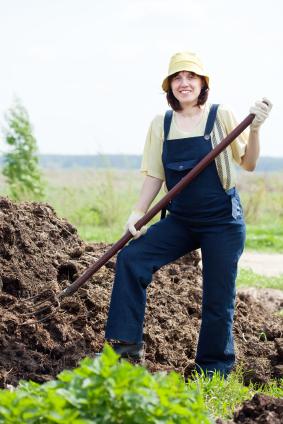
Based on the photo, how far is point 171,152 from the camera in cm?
477

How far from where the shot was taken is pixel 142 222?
4.80 meters

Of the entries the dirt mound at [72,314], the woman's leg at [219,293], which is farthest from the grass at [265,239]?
the woman's leg at [219,293]

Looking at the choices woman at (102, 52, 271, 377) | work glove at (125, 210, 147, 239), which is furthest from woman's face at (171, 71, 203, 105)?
work glove at (125, 210, 147, 239)

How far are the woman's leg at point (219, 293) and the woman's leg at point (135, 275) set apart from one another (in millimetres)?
203

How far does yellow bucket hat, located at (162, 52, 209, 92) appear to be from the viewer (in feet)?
15.6

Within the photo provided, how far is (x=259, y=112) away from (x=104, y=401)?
2320 mm

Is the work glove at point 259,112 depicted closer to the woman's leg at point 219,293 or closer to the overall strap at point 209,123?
the overall strap at point 209,123

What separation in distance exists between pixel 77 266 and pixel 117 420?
3.08m

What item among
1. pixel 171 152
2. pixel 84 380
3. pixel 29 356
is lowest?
pixel 29 356

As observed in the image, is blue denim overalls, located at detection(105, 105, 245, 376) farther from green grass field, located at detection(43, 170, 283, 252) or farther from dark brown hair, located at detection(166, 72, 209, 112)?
green grass field, located at detection(43, 170, 283, 252)

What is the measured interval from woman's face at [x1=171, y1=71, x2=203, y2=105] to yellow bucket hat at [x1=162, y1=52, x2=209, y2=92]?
5 cm

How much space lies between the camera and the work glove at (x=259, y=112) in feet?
15.4

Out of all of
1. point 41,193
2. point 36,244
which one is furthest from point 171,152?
point 41,193

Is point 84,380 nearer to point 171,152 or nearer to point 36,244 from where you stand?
point 171,152
